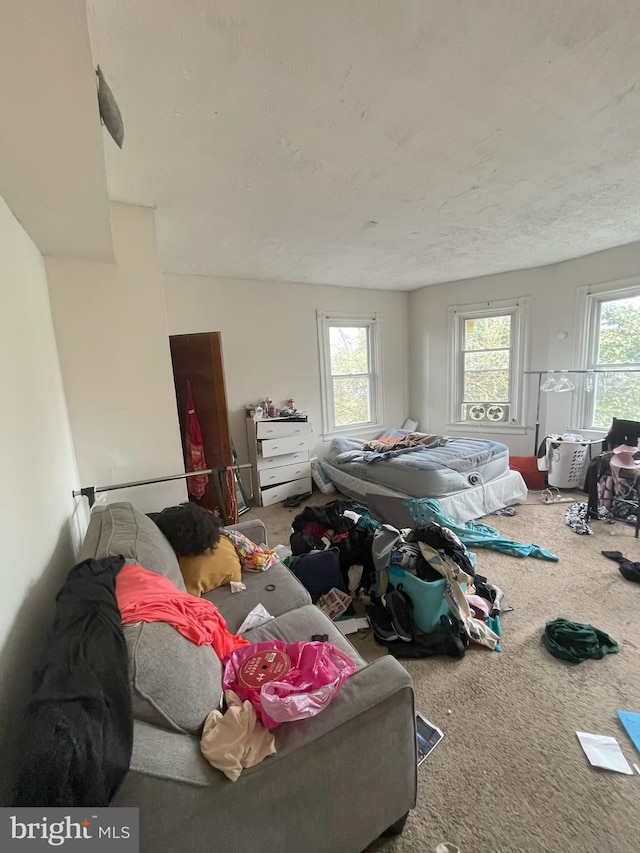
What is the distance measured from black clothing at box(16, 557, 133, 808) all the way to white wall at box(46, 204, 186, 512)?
1463mm

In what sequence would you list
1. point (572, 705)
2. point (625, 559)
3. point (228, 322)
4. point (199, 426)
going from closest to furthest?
1. point (572, 705)
2. point (625, 559)
3. point (199, 426)
4. point (228, 322)

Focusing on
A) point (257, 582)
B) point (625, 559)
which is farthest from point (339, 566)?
point (625, 559)

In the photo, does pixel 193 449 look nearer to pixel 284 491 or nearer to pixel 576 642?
pixel 284 491

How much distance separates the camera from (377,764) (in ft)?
3.31

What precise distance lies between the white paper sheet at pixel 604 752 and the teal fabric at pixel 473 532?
1413 millimetres

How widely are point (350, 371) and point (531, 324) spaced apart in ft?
7.51

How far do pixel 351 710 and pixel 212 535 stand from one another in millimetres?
1115

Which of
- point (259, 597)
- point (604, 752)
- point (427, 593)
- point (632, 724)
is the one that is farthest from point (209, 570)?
point (632, 724)

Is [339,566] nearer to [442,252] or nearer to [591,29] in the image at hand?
[591,29]

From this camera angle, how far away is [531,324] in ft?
14.3

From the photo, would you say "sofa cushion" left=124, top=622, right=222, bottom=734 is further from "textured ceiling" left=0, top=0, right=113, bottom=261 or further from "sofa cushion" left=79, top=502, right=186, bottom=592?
"textured ceiling" left=0, top=0, right=113, bottom=261

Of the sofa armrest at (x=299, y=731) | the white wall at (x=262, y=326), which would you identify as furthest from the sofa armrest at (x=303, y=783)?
→ the white wall at (x=262, y=326)

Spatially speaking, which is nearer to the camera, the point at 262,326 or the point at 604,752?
the point at 604,752

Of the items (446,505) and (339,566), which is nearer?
(339,566)
